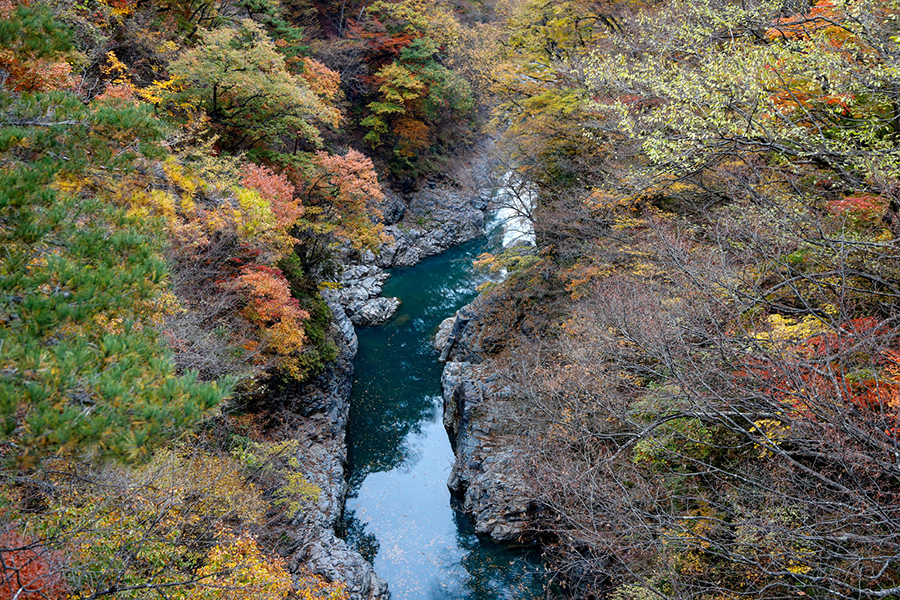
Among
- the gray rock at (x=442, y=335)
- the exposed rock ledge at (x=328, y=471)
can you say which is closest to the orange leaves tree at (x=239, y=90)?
the exposed rock ledge at (x=328, y=471)

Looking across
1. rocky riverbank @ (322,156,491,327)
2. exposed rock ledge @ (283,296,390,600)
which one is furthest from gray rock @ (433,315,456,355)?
exposed rock ledge @ (283,296,390,600)

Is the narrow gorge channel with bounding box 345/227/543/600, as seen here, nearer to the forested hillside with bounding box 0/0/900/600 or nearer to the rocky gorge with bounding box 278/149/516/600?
the rocky gorge with bounding box 278/149/516/600

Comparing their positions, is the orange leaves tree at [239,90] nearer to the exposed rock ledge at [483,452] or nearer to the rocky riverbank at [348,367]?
the rocky riverbank at [348,367]

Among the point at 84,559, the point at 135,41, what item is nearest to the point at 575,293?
the point at 84,559

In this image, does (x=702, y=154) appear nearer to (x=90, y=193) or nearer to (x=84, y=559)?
(x=90, y=193)

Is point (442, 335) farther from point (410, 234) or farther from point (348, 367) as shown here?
point (410, 234)

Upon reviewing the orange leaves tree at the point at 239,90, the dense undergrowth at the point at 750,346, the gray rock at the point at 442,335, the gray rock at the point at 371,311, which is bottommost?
the gray rock at the point at 442,335
